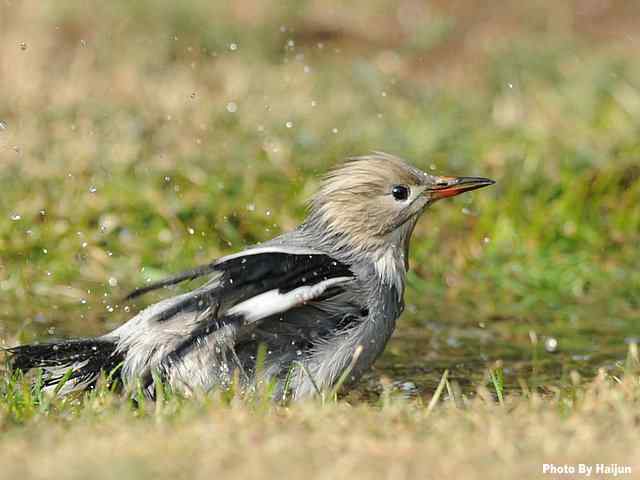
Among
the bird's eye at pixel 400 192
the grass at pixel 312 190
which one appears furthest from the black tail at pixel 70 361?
the bird's eye at pixel 400 192

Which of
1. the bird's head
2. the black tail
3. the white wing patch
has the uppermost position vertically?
the bird's head

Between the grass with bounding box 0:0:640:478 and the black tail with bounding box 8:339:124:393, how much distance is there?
0.16m

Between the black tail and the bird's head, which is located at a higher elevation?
the bird's head

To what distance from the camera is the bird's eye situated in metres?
4.88

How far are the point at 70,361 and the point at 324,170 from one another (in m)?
3.27

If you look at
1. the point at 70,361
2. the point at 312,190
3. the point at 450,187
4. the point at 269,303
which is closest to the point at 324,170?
the point at 312,190

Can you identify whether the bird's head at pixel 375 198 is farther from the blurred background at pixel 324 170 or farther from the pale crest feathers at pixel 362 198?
the blurred background at pixel 324 170

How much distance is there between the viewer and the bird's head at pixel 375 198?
476 centimetres

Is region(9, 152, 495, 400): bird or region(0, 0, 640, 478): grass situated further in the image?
region(9, 152, 495, 400): bird

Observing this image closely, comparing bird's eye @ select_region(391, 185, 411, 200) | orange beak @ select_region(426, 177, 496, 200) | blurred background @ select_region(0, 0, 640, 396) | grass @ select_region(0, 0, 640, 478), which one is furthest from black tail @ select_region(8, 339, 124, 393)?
orange beak @ select_region(426, 177, 496, 200)

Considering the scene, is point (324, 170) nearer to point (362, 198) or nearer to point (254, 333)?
point (362, 198)

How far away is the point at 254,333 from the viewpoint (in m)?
4.18

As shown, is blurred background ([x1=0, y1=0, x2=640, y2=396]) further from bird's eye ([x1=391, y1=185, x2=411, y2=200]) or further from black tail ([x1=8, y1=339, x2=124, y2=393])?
black tail ([x1=8, y1=339, x2=124, y2=393])

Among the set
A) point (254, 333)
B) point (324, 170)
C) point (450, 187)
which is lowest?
point (254, 333)
